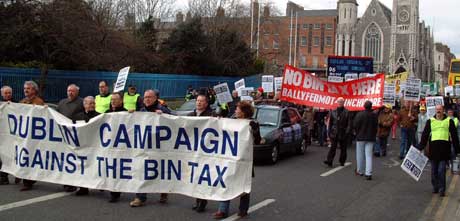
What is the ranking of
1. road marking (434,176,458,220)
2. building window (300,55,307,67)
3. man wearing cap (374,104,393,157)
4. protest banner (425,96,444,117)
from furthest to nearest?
1. building window (300,55,307,67)
2. man wearing cap (374,104,393,157)
3. protest banner (425,96,444,117)
4. road marking (434,176,458,220)

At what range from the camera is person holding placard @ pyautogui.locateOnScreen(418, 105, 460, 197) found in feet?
32.1

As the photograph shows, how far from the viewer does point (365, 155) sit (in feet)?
39.5

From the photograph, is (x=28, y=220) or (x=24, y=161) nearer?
(x=28, y=220)

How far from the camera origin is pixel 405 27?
4579 inches

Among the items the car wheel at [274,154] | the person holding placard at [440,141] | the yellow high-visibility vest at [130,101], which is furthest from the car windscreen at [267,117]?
the person holding placard at [440,141]

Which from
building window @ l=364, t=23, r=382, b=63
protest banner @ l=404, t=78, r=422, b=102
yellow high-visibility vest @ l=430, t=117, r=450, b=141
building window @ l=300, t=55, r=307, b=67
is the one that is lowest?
yellow high-visibility vest @ l=430, t=117, r=450, b=141

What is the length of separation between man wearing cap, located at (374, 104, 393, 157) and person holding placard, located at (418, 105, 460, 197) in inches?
249

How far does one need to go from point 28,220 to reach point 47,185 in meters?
2.51

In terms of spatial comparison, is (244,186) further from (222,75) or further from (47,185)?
(222,75)

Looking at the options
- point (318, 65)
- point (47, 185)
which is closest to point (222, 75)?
point (47, 185)

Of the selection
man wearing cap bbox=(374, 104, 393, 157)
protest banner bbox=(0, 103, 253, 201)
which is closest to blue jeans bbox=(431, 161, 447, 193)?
protest banner bbox=(0, 103, 253, 201)

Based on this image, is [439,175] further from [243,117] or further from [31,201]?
[31,201]

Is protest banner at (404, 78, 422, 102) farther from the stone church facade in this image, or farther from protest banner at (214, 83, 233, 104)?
the stone church facade

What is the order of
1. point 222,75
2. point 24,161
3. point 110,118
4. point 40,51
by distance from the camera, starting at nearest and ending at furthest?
point 110,118 < point 24,161 < point 40,51 < point 222,75
